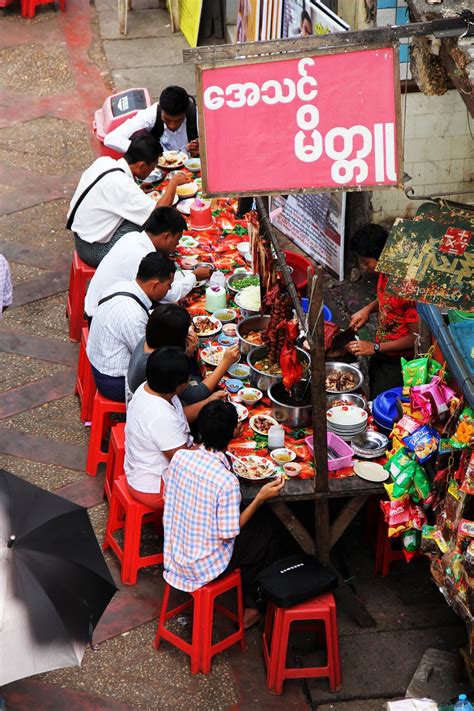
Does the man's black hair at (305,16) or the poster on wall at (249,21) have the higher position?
the man's black hair at (305,16)

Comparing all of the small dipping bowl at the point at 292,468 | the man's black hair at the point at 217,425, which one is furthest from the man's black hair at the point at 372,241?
the man's black hair at the point at 217,425

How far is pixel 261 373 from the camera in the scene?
265 inches

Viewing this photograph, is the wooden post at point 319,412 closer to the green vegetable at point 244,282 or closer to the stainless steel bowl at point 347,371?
the stainless steel bowl at point 347,371

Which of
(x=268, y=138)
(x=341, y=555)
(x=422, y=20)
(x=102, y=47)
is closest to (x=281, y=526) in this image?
(x=341, y=555)

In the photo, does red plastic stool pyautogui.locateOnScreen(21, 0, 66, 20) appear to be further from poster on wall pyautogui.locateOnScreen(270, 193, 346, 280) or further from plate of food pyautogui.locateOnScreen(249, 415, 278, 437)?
plate of food pyautogui.locateOnScreen(249, 415, 278, 437)

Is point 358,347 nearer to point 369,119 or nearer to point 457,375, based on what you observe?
point 457,375

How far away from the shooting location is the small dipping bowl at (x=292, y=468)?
6.04m

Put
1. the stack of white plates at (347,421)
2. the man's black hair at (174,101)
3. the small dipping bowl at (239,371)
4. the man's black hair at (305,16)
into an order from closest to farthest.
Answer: the stack of white plates at (347,421) < the small dipping bowl at (239,371) < the man's black hair at (305,16) < the man's black hair at (174,101)

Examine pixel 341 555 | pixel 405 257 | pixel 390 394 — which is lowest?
pixel 341 555

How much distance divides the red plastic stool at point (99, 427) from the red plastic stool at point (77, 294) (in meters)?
1.47

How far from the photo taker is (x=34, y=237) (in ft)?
34.5

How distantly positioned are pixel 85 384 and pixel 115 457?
48.6 inches

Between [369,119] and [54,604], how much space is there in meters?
2.86

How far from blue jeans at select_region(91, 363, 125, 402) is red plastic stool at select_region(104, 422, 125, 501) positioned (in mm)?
207
